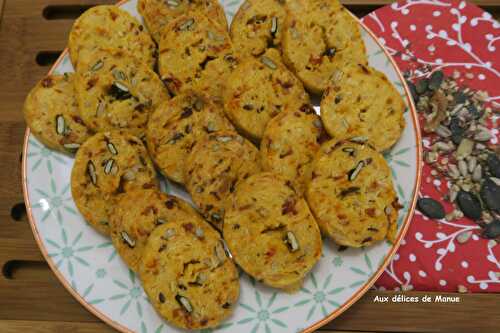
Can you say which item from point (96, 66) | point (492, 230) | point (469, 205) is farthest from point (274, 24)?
point (492, 230)

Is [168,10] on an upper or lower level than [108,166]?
upper

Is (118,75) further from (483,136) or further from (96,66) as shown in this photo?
(483,136)

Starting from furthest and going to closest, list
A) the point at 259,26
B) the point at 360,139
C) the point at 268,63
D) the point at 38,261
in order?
the point at 38,261
the point at 259,26
the point at 268,63
the point at 360,139

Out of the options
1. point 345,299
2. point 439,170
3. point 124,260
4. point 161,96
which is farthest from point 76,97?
point 439,170

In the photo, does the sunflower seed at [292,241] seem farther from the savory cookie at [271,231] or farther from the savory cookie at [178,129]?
the savory cookie at [178,129]

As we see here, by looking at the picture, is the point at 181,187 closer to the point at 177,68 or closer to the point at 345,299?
the point at 177,68

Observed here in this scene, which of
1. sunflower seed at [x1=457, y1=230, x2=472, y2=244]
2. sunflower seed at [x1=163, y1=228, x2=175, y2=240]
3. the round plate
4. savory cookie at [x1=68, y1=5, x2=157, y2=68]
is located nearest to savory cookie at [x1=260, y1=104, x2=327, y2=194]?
the round plate

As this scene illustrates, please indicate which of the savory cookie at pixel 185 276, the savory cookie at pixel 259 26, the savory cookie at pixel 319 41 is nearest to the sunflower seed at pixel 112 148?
the savory cookie at pixel 185 276

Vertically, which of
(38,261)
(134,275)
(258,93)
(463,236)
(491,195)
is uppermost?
(258,93)
